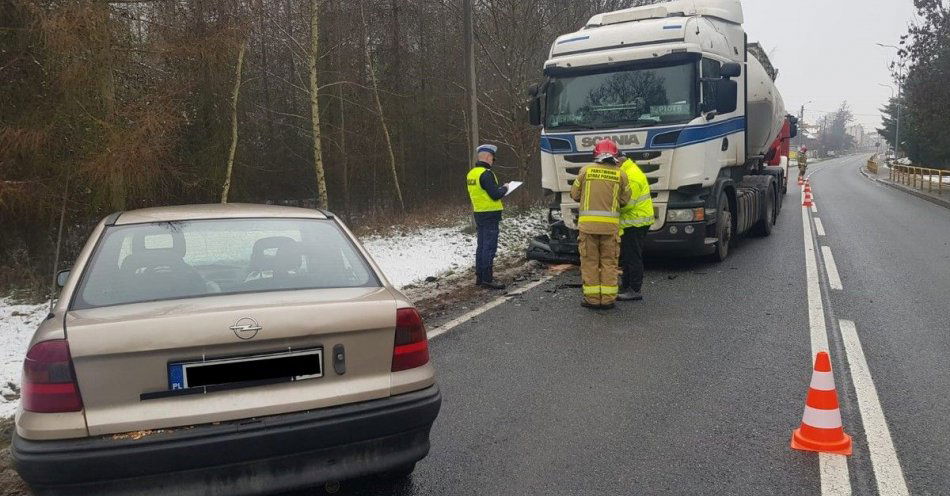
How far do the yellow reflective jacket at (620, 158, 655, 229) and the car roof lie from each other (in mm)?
4397

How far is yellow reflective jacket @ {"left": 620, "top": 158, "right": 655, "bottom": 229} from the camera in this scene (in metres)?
7.41

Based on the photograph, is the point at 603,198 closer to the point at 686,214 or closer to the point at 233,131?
the point at 686,214

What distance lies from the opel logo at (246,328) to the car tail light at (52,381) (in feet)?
1.99

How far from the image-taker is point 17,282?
8.80 metres

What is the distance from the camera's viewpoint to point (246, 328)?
2.69 meters

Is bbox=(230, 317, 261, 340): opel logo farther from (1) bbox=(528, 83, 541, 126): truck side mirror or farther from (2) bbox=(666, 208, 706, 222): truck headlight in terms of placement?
(1) bbox=(528, 83, 541, 126): truck side mirror

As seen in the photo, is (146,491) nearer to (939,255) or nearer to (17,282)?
(17,282)

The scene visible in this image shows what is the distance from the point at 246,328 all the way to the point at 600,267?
509 cm

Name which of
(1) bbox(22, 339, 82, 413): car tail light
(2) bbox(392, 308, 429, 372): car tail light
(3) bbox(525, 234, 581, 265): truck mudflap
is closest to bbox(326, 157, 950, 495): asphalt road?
(2) bbox(392, 308, 429, 372): car tail light

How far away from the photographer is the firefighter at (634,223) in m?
7.43

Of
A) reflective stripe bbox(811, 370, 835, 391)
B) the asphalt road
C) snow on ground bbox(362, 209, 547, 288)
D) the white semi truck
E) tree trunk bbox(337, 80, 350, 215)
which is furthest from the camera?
tree trunk bbox(337, 80, 350, 215)

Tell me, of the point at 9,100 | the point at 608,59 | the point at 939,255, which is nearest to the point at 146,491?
the point at 9,100

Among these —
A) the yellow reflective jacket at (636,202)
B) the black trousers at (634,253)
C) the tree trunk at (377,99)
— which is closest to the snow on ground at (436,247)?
the black trousers at (634,253)

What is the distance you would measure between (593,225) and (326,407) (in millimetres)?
4886
